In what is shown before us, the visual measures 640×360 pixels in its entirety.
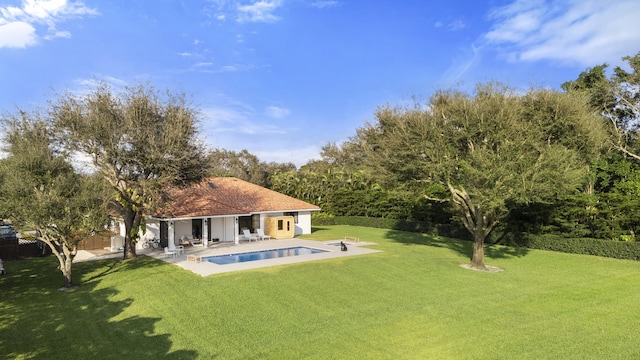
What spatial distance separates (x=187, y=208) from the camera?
25656 mm

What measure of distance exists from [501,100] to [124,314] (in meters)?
17.2

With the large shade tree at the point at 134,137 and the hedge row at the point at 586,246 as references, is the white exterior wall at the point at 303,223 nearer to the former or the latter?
the large shade tree at the point at 134,137

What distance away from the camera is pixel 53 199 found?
48.7 feet

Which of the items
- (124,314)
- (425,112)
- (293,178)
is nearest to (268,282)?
(124,314)

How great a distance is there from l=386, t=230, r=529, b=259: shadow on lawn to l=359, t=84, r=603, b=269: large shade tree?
12.6 feet

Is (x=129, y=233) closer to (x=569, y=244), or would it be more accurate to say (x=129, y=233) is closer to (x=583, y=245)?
(x=569, y=244)

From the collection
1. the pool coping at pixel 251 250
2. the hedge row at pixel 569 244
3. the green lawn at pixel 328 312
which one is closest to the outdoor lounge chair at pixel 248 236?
the pool coping at pixel 251 250

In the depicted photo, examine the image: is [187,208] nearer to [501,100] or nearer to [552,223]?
[501,100]

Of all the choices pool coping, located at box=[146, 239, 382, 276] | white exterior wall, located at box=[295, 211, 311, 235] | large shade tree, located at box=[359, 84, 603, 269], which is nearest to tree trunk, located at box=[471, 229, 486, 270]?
large shade tree, located at box=[359, 84, 603, 269]

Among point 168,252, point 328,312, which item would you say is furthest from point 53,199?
point 328,312

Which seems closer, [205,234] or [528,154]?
[528,154]

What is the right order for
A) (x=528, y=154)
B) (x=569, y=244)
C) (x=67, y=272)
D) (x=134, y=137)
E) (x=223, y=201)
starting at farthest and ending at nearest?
(x=223, y=201) < (x=569, y=244) < (x=134, y=137) < (x=528, y=154) < (x=67, y=272)

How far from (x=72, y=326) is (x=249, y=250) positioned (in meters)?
12.9

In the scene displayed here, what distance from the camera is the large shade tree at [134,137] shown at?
59.9ft
